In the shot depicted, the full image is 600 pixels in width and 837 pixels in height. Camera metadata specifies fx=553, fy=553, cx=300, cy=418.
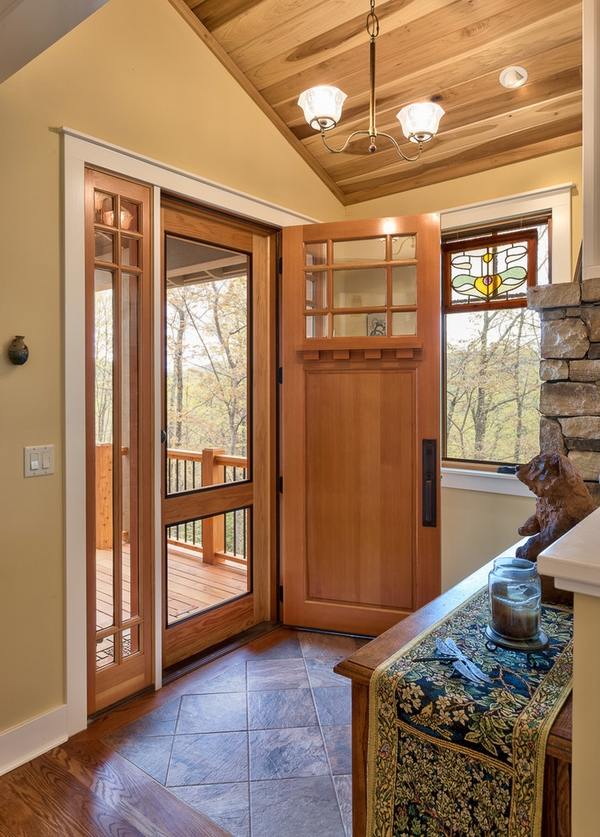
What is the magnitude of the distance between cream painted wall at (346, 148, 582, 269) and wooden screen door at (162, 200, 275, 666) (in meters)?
0.89

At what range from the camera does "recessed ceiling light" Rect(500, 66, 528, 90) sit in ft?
8.40

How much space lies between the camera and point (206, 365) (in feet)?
9.54

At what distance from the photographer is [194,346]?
284 cm

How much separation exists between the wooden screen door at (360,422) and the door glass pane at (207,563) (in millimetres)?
260

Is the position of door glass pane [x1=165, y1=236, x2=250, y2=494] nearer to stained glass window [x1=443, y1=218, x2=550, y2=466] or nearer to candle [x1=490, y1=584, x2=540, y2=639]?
stained glass window [x1=443, y1=218, x2=550, y2=466]

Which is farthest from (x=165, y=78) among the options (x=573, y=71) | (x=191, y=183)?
(x=573, y=71)

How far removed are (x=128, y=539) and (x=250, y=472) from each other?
86 centimetres

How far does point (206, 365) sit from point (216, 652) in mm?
1500

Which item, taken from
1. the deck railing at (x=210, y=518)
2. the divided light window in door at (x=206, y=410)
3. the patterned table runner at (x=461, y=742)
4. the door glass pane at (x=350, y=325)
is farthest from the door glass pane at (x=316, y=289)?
the patterned table runner at (x=461, y=742)

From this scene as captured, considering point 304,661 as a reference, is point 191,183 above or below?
above

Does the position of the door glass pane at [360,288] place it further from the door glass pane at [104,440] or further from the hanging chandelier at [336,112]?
the door glass pane at [104,440]

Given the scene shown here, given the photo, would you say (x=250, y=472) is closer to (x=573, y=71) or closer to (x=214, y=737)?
(x=214, y=737)

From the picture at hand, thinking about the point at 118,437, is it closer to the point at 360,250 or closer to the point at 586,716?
the point at 360,250

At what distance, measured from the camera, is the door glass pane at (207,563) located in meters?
2.76
